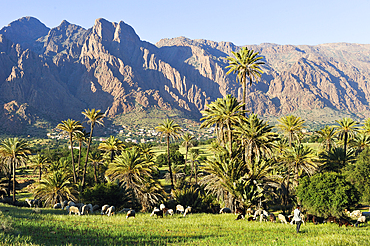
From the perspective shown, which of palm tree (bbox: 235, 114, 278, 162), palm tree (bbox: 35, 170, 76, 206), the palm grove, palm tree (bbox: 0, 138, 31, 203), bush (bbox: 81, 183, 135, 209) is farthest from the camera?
palm tree (bbox: 0, 138, 31, 203)

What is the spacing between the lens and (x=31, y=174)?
270ft

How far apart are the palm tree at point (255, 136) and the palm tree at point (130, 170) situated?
1450 cm

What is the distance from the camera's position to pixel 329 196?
26.9 metres

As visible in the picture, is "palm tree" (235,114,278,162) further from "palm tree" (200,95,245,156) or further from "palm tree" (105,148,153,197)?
"palm tree" (105,148,153,197)

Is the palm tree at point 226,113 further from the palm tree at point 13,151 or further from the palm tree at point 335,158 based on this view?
the palm tree at point 13,151

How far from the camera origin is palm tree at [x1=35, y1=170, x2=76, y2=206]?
36.5 meters

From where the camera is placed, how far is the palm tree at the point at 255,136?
32656 mm

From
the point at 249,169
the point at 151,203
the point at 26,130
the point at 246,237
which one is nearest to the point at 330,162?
the point at 249,169

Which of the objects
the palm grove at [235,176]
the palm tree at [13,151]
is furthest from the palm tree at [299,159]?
the palm tree at [13,151]

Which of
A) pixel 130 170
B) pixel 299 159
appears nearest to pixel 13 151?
pixel 130 170

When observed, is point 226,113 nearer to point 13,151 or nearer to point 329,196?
point 329,196

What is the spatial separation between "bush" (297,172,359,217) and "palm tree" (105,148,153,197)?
2130 cm

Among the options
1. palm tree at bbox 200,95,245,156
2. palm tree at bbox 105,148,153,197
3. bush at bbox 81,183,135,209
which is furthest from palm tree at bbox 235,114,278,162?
bush at bbox 81,183,135,209

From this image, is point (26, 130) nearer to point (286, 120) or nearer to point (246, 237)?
point (286, 120)
